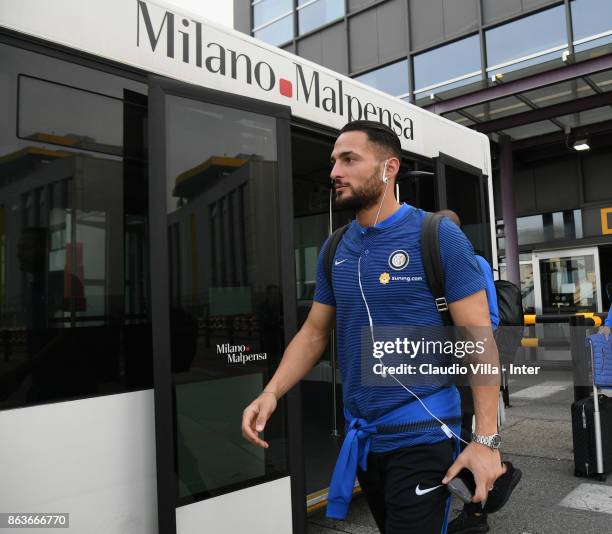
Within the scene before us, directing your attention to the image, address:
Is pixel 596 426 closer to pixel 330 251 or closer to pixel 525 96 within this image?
pixel 330 251

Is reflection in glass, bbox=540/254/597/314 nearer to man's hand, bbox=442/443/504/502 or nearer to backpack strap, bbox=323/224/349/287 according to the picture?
backpack strap, bbox=323/224/349/287

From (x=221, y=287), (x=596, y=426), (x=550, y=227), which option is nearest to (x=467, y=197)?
(x=596, y=426)

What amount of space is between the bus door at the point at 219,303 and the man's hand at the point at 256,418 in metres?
0.86

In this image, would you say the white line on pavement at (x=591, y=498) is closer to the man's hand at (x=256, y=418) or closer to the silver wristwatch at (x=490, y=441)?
the silver wristwatch at (x=490, y=441)

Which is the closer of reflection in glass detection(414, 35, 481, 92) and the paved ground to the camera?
the paved ground

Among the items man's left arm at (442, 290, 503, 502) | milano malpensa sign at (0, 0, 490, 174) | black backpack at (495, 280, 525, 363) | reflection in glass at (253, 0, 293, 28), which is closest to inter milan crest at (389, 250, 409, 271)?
man's left arm at (442, 290, 503, 502)

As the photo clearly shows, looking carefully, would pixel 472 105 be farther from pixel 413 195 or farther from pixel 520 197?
pixel 413 195

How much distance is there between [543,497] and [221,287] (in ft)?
9.62

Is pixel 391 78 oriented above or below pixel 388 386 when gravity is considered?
above

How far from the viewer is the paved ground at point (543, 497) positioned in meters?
3.62

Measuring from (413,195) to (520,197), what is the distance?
1058cm

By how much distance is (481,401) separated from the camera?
5.24 feet

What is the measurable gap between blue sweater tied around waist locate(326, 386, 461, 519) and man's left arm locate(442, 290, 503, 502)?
0.13m

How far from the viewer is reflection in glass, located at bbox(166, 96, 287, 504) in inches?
104
